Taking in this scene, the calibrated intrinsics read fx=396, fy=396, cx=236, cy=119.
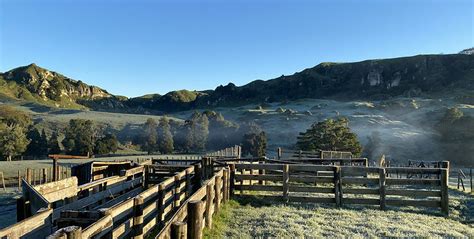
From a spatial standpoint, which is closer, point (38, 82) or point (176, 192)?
point (176, 192)

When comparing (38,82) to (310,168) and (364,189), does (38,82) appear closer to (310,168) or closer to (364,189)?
(310,168)

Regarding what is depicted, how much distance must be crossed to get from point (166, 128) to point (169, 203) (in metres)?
60.7

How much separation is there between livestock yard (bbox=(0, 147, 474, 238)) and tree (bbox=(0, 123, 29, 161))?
1824 inches

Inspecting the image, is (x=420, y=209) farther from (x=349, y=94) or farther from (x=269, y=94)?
(x=269, y=94)

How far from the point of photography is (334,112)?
102 m

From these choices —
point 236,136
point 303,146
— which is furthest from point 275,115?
point 303,146

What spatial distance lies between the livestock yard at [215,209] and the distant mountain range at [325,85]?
128m

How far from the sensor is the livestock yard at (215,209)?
600 centimetres

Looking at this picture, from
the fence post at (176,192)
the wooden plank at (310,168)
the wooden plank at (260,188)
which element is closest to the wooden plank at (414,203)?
the wooden plank at (310,168)

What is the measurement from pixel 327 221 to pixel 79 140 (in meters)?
57.6

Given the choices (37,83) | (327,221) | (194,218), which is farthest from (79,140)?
(37,83)

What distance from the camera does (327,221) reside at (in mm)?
9977

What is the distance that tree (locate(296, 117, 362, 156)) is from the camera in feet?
149

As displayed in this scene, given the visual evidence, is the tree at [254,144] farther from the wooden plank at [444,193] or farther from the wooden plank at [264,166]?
the wooden plank at [444,193]
